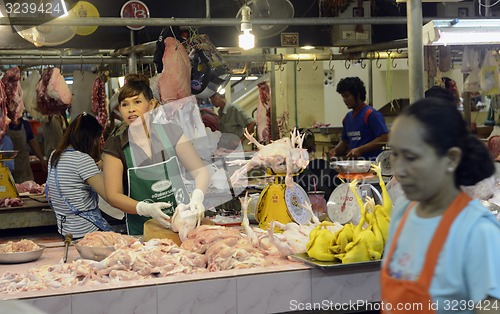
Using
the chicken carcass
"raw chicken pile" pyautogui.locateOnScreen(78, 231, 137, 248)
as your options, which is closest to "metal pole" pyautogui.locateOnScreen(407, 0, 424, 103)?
the chicken carcass

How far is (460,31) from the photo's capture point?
13.9 ft

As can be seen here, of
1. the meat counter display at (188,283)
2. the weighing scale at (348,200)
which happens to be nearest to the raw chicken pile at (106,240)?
the meat counter display at (188,283)

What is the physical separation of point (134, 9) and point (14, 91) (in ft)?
5.72

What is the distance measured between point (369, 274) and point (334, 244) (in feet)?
0.77

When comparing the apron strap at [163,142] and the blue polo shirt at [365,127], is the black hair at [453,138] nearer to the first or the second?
the apron strap at [163,142]

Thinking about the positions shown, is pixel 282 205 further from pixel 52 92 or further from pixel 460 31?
pixel 52 92

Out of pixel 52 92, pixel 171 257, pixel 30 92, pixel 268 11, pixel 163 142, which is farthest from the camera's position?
pixel 30 92

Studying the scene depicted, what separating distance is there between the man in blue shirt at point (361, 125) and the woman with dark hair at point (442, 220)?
5748mm

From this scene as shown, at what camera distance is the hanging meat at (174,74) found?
641cm

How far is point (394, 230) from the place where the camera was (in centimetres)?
244

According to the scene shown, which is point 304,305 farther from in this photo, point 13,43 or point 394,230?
point 13,43

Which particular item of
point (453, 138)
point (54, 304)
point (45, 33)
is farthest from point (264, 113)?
point (453, 138)

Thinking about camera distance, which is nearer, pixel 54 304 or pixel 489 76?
pixel 54 304

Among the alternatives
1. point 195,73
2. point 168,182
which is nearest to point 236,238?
point 168,182
